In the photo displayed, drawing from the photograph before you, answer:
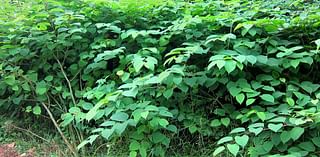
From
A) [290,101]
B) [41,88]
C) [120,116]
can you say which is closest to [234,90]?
[290,101]

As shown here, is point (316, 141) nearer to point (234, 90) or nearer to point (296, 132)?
point (296, 132)

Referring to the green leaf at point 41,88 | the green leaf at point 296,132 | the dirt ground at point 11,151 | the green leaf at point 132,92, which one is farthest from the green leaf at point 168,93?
the dirt ground at point 11,151

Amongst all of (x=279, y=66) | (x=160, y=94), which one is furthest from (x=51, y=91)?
(x=279, y=66)

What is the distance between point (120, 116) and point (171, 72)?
0.48 m

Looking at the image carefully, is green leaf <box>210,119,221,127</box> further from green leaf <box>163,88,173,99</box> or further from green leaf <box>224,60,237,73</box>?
green leaf <box>224,60,237,73</box>

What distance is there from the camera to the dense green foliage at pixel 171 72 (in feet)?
6.98

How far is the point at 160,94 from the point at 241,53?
2.17 ft

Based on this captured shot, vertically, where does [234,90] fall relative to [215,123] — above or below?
above

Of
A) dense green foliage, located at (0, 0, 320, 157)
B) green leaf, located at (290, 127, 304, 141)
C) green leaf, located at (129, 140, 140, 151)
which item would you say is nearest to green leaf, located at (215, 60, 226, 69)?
dense green foliage, located at (0, 0, 320, 157)

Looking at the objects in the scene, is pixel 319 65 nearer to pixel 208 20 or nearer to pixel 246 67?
pixel 246 67

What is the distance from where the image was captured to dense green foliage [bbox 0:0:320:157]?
6.98 ft

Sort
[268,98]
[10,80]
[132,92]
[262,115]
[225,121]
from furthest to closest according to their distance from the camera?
1. [10,80]
2. [225,121]
3. [132,92]
4. [268,98]
5. [262,115]

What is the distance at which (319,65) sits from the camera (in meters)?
2.46

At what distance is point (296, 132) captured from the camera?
1881 mm
